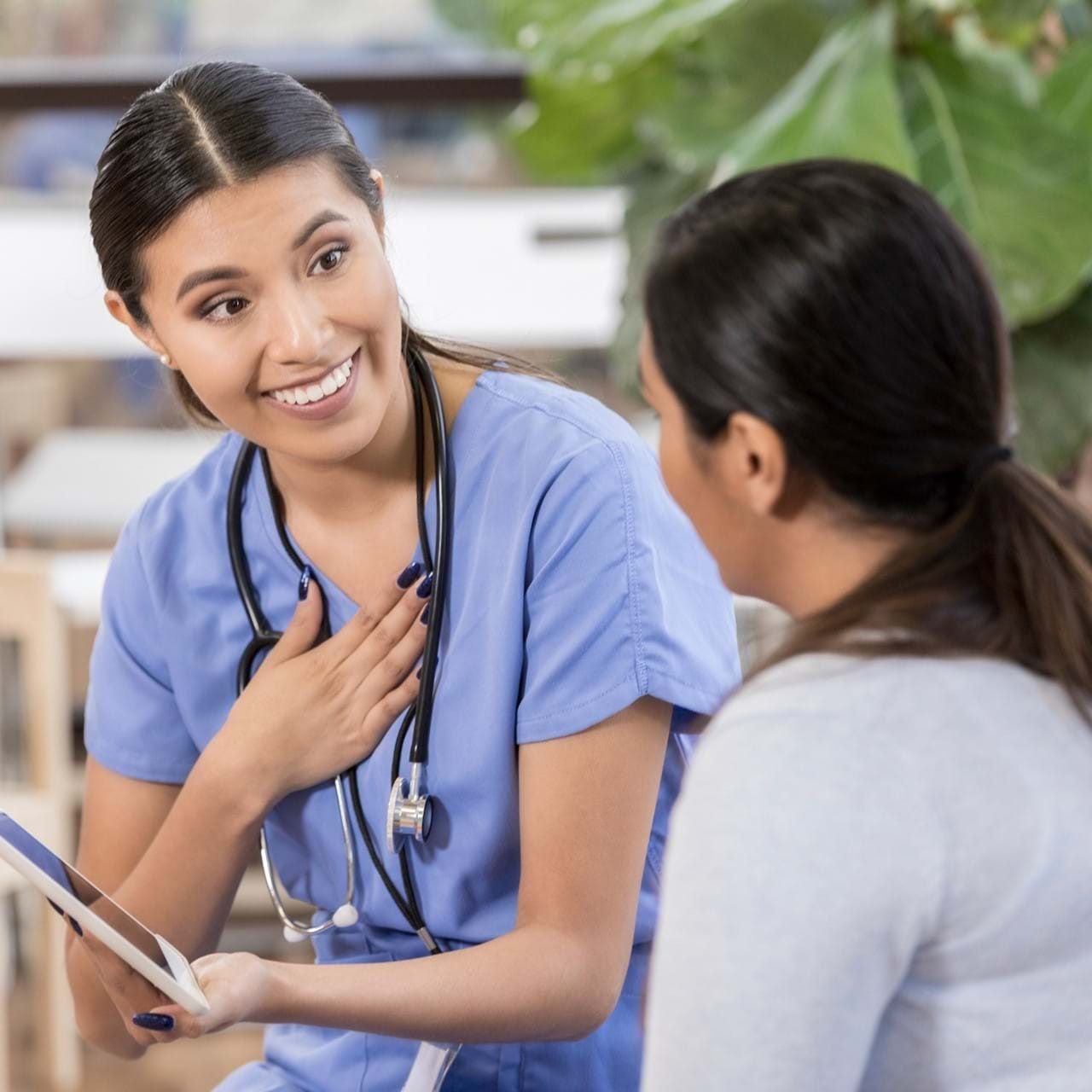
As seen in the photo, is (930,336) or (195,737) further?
(195,737)

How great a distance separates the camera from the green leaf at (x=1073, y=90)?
6.63 ft

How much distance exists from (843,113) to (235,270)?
101 cm

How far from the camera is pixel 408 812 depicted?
3.74 ft

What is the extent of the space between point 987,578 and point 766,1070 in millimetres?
269

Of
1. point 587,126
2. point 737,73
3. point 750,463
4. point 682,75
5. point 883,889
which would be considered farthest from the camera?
point 587,126

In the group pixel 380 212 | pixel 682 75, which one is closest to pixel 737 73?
pixel 682 75

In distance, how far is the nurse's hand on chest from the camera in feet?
3.90

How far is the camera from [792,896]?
0.72 meters

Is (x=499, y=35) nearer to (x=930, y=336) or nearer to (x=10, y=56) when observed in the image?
(x=10, y=56)

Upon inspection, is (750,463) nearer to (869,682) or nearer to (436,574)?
(869,682)

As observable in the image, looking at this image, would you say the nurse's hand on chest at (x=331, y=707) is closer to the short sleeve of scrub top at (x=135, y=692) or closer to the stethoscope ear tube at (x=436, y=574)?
the stethoscope ear tube at (x=436, y=574)

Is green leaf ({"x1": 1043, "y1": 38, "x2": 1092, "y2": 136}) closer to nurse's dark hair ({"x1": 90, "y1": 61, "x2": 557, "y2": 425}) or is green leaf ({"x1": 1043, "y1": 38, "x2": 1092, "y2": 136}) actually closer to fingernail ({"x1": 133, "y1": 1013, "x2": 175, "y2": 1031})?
nurse's dark hair ({"x1": 90, "y1": 61, "x2": 557, "y2": 425})

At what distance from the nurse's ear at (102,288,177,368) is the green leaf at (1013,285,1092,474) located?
3.91 feet

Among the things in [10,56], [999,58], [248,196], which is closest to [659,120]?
[999,58]
